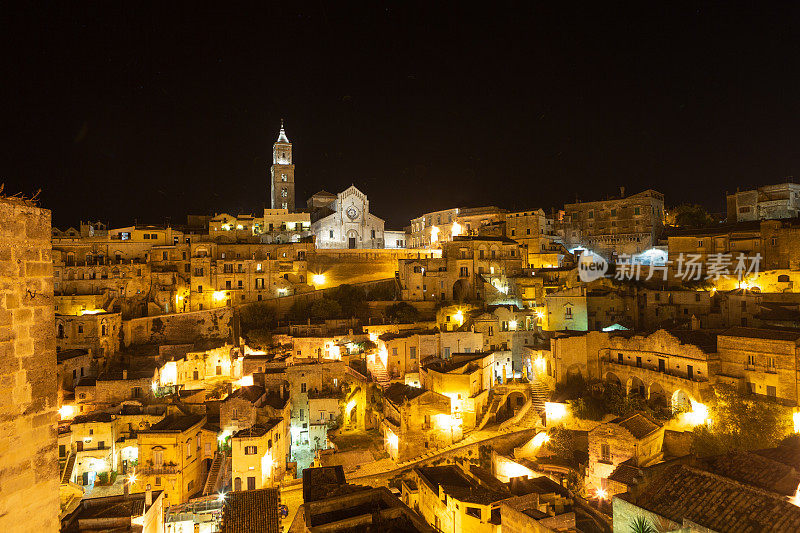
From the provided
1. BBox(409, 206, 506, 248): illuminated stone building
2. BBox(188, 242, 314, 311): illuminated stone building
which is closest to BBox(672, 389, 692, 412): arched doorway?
BBox(409, 206, 506, 248): illuminated stone building

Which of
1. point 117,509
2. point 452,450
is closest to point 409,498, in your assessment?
point 452,450

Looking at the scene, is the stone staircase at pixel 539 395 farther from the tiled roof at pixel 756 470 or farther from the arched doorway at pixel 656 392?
the tiled roof at pixel 756 470

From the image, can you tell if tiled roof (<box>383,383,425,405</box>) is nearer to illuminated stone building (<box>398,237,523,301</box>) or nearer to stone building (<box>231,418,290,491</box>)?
stone building (<box>231,418,290,491</box>)

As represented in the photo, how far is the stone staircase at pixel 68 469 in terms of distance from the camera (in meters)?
20.2

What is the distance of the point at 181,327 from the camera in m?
33.1

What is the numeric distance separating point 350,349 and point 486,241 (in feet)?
52.6

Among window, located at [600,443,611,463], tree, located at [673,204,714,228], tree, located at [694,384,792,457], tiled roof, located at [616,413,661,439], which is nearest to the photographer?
tree, located at [694,384,792,457]

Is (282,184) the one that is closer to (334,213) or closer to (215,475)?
(334,213)

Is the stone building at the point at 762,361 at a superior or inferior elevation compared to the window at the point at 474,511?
superior

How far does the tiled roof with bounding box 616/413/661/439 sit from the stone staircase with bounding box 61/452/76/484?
2495cm

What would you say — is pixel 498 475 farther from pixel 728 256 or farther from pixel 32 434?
pixel 728 256

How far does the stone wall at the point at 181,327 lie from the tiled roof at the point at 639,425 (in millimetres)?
27566

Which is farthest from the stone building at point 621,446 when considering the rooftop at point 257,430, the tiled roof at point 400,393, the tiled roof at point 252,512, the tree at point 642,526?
the rooftop at point 257,430

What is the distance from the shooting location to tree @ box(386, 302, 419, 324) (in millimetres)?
32434
